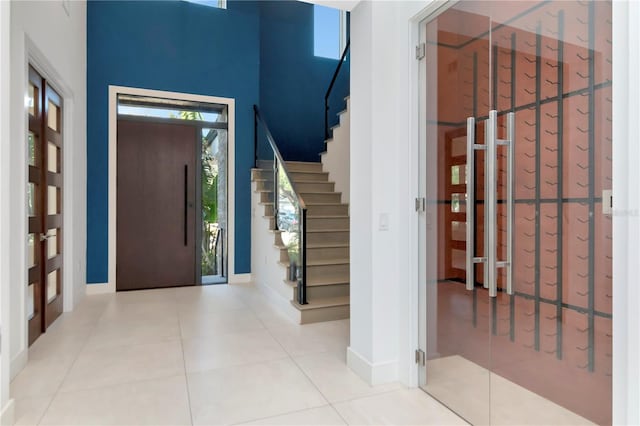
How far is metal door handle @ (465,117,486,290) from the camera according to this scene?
2020mm

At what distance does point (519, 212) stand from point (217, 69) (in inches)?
195

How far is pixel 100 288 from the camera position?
4.98 metres

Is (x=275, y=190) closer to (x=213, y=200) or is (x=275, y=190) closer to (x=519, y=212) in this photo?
(x=213, y=200)

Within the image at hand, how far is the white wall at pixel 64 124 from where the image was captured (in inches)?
103

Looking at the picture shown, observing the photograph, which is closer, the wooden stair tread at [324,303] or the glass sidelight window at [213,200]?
the wooden stair tread at [324,303]

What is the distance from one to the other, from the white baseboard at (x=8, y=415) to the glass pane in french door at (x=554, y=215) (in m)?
2.49

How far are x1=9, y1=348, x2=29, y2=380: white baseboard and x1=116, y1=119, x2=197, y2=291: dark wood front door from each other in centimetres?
251

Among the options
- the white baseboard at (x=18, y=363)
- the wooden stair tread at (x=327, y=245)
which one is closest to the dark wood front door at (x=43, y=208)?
the white baseboard at (x=18, y=363)

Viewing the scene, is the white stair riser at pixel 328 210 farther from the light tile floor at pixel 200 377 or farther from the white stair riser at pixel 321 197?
the light tile floor at pixel 200 377

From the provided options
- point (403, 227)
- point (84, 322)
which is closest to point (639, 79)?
point (403, 227)

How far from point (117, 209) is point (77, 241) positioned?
880 mm

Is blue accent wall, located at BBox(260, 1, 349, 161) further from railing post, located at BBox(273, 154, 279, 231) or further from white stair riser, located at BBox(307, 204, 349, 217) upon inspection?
railing post, located at BBox(273, 154, 279, 231)

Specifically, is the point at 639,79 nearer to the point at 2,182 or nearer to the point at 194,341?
the point at 2,182

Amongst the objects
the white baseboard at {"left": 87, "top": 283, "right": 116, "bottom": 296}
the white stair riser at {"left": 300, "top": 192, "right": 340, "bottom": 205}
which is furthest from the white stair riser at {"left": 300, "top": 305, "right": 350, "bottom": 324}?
the white baseboard at {"left": 87, "top": 283, "right": 116, "bottom": 296}
